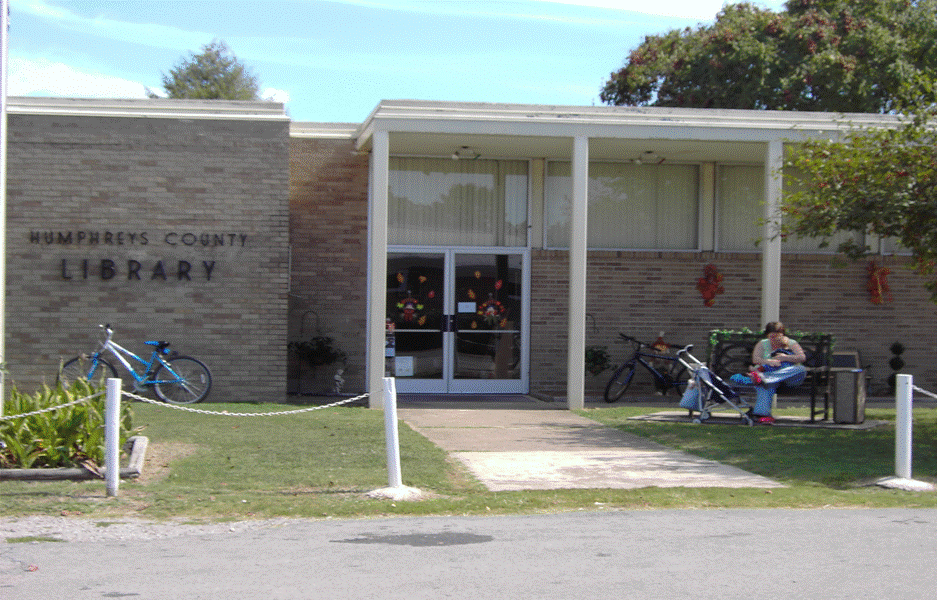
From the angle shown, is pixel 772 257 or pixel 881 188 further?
pixel 772 257

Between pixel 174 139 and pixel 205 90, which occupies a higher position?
pixel 205 90

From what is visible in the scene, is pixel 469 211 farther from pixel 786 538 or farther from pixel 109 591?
pixel 109 591

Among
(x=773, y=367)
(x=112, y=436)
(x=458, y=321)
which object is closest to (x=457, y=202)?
(x=458, y=321)

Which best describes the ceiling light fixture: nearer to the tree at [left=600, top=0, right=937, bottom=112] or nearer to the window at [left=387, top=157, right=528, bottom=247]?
the window at [left=387, top=157, right=528, bottom=247]

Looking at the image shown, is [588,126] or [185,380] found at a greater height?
[588,126]

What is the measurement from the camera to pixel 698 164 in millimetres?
17406

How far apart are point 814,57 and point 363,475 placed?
2137 cm

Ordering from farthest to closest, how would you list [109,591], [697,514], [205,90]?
[205,90], [697,514], [109,591]

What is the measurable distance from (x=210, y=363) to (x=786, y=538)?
32.7 feet

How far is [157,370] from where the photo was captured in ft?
46.6

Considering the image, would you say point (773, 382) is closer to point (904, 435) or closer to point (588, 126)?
point (904, 435)

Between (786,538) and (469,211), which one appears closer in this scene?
(786,538)

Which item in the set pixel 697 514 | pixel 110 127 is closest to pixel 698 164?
pixel 110 127

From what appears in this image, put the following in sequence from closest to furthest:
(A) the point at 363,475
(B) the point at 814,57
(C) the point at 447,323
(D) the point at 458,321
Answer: (A) the point at 363,475 → (C) the point at 447,323 → (D) the point at 458,321 → (B) the point at 814,57
